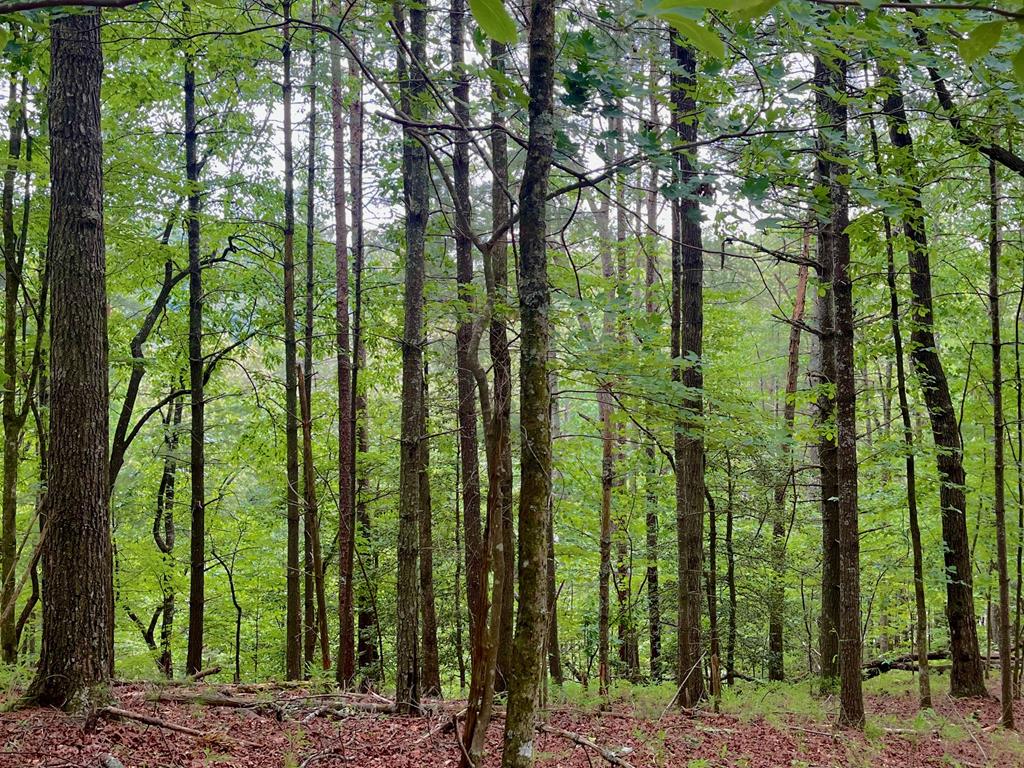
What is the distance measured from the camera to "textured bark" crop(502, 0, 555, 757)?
3.37 meters

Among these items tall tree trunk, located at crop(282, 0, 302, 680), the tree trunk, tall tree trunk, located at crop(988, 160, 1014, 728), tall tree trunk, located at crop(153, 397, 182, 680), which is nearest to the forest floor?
tall tree trunk, located at crop(988, 160, 1014, 728)

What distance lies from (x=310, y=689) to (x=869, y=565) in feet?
35.9

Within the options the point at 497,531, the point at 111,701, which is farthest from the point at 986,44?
the point at 111,701

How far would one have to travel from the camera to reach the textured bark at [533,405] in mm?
3371

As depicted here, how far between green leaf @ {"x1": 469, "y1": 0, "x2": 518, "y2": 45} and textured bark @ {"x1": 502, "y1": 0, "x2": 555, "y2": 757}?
2.79m

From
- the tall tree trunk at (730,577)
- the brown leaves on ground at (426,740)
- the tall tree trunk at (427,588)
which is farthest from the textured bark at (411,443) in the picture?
the tall tree trunk at (730,577)

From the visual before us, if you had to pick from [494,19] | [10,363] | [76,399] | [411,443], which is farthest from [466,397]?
[494,19]

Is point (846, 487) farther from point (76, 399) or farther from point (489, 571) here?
point (76, 399)

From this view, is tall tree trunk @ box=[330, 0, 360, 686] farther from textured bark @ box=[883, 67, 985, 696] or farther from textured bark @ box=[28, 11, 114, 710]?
textured bark @ box=[883, 67, 985, 696]

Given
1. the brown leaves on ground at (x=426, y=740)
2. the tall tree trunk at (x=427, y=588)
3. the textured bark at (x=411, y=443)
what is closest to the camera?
the brown leaves on ground at (x=426, y=740)

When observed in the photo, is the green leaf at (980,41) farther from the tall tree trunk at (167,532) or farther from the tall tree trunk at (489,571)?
the tall tree trunk at (167,532)

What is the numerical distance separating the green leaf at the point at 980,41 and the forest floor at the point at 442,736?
4971 mm

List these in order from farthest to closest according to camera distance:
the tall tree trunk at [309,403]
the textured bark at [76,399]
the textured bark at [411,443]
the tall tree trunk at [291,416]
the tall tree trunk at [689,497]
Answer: the tall tree trunk at [309,403], the tall tree trunk at [291,416], the tall tree trunk at [689,497], the textured bark at [411,443], the textured bark at [76,399]

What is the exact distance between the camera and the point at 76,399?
536 centimetres
